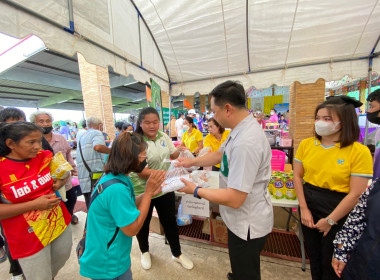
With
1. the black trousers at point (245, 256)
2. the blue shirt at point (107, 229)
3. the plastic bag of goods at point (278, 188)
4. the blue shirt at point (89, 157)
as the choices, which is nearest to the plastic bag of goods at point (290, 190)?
the plastic bag of goods at point (278, 188)

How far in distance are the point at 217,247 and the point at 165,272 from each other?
0.73 meters

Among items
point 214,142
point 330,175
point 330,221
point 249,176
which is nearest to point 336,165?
point 330,175

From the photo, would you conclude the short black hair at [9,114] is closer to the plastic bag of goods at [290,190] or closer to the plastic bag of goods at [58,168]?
the plastic bag of goods at [58,168]

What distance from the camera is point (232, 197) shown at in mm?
906

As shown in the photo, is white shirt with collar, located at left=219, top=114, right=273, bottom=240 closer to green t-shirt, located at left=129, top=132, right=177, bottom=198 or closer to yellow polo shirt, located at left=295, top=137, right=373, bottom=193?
yellow polo shirt, located at left=295, top=137, right=373, bottom=193

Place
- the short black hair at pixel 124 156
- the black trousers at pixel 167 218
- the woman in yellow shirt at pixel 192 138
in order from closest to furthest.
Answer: the short black hair at pixel 124 156
the black trousers at pixel 167 218
the woman in yellow shirt at pixel 192 138

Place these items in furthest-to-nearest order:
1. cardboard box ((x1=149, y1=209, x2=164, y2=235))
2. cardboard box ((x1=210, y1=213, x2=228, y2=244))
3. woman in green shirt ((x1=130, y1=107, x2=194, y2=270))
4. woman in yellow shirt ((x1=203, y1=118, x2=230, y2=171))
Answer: woman in yellow shirt ((x1=203, y1=118, x2=230, y2=171))
cardboard box ((x1=149, y1=209, x2=164, y2=235))
cardboard box ((x1=210, y1=213, x2=228, y2=244))
woman in green shirt ((x1=130, y1=107, x2=194, y2=270))

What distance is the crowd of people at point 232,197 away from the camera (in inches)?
35.7

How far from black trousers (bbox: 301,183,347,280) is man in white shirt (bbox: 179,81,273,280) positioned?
0.50 metres

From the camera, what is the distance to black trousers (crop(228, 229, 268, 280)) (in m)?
1.07

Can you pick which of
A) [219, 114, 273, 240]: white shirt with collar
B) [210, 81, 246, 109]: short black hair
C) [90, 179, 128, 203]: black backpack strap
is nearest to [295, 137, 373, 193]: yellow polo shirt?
[219, 114, 273, 240]: white shirt with collar

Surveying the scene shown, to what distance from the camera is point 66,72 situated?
29.5ft

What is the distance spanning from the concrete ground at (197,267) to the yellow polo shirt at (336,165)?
4.00ft

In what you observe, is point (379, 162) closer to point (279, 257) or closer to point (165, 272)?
point (279, 257)
